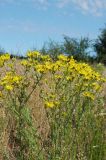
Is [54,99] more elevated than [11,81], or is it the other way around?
[11,81]

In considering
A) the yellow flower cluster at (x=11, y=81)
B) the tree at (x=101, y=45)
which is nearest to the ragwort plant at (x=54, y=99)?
the yellow flower cluster at (x=11, y=81)

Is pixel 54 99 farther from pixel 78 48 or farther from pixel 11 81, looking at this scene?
pixel 78 48

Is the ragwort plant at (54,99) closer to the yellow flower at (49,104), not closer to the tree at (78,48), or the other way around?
the yellow flower at (49,104)

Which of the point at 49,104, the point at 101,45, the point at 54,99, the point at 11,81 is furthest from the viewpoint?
the point at 101,45

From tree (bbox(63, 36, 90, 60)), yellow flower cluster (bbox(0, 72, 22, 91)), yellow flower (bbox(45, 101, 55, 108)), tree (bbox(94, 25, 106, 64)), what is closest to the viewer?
yellow flower (bbox(45, 101, 55, 108))

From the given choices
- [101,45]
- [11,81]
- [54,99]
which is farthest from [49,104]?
[101,45]

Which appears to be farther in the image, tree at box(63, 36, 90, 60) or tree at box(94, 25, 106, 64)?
tree at box(94, 25, 106, 64)

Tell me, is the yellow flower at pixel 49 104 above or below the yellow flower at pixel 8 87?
below

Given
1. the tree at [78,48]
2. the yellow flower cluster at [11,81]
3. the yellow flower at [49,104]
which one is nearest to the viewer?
the yellow flower at [49,104]

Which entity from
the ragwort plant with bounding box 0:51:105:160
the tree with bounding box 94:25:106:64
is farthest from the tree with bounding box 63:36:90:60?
the ragwort plant with bounding box 0:51:105:160

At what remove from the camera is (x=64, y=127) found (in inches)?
154

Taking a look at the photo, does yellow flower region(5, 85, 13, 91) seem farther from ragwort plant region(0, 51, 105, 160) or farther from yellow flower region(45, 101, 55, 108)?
yellow flower region(45, 101, 55, 108)

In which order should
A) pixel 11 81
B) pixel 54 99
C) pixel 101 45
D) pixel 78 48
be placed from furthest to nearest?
pixel 101 45 → pixel 78 48 → pixel 54 99 → pixel 11 81

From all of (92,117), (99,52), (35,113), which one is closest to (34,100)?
(35,113)
